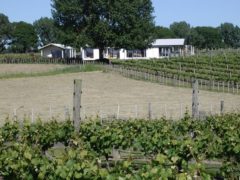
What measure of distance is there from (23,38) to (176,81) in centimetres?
9279

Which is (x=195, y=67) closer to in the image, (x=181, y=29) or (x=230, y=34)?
(x=181, y=29)

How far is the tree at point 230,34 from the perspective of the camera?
18738 centimetres

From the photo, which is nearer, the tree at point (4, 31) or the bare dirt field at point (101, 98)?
the bare dirt field at point (101, 98)

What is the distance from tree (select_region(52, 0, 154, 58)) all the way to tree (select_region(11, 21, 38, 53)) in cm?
6330

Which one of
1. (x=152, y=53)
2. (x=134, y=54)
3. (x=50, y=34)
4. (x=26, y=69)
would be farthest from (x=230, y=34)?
(x=26, y=69)

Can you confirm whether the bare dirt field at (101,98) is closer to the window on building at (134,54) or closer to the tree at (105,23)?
the tree at (105,23)

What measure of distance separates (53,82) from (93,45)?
20.8 metres

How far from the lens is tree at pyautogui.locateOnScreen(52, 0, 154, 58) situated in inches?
2926

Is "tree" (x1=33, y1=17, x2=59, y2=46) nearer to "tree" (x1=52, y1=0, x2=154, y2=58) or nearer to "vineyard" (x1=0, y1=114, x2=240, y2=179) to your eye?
"tree" (x1=52, y1=0, x2=154, y2=58)

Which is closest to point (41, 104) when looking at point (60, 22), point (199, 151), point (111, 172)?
point (199, 151)

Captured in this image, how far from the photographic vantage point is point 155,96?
46.3 metres

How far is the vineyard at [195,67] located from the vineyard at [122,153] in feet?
125

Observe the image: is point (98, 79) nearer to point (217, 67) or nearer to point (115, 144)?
point (217, 67)

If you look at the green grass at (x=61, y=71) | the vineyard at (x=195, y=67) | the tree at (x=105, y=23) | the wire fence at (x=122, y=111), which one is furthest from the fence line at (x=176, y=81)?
the wire fence at (x=122, y=111)
